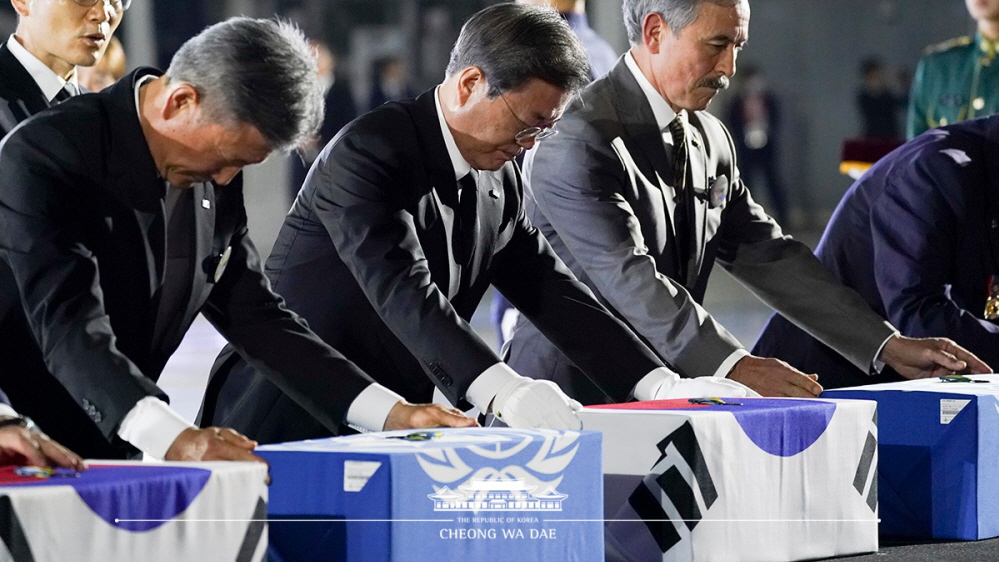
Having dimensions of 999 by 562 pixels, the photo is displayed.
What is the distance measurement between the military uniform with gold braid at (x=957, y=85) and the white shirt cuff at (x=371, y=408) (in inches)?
118

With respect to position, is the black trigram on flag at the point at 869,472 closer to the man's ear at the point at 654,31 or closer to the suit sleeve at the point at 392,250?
the suit sleeve at the point at 392,250

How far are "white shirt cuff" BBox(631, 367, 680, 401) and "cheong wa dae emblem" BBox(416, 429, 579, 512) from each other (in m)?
0.62

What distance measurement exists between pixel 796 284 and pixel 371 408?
119 centimetres

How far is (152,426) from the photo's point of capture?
2.01 m

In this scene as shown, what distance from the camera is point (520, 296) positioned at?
2816 millimetres

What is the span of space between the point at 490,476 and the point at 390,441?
14 cm

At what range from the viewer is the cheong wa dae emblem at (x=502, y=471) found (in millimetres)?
2025

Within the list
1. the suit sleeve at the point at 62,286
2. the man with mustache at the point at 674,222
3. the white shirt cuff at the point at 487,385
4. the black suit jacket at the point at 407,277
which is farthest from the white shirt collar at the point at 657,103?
the suit sleeve at the point at 62,286

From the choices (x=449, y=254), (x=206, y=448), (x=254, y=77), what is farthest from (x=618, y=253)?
(x=206, y=448)

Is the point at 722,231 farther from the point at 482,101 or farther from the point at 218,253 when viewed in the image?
the point at 218,253

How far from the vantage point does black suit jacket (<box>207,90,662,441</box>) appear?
245 cm

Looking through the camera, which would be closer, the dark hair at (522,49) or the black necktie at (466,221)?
the dark hair at (522,49)

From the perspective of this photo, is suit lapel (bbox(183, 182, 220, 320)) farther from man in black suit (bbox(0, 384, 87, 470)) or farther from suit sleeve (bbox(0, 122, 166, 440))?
man in black suit (bbox(0, 384, 87, 470))

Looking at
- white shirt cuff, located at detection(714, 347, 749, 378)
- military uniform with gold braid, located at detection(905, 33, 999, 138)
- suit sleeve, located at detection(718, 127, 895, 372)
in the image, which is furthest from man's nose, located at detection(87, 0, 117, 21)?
military uniform with gold braid, located at detection(905, 33, 999, 138)
